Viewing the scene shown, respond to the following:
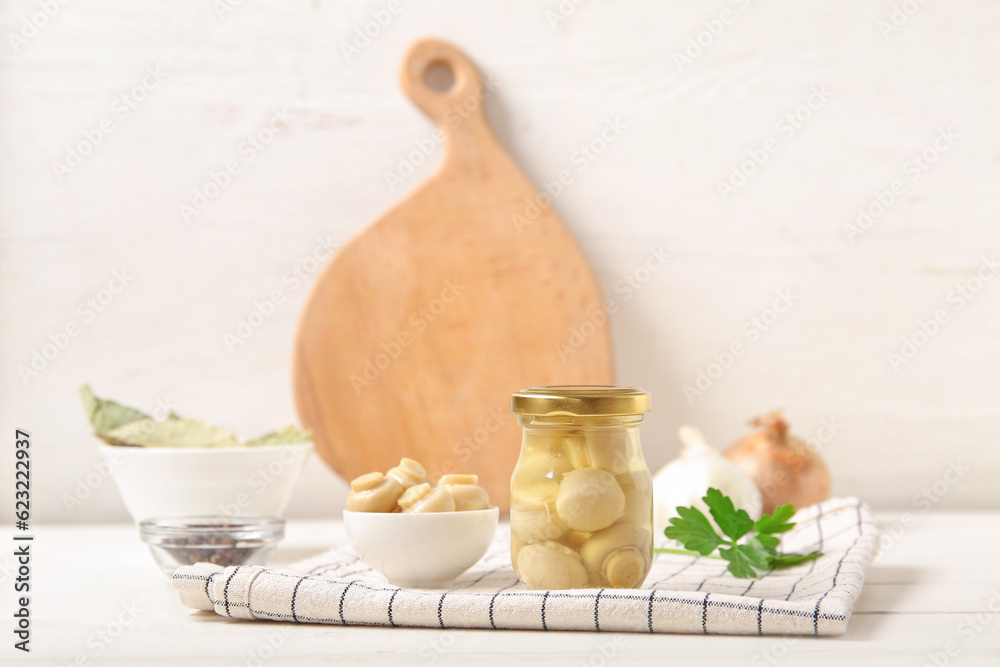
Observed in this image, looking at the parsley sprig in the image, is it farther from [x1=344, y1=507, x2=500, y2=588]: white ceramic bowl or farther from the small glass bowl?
the small glass bowl

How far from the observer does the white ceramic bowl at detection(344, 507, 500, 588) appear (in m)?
0.69

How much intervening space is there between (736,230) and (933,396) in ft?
1.25

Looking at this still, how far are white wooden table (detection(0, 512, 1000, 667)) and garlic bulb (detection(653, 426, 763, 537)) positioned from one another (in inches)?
9.4

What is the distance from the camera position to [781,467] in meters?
1.13

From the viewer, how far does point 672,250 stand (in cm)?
134

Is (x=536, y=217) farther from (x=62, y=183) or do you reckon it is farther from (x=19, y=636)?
(x=19, y=636)
